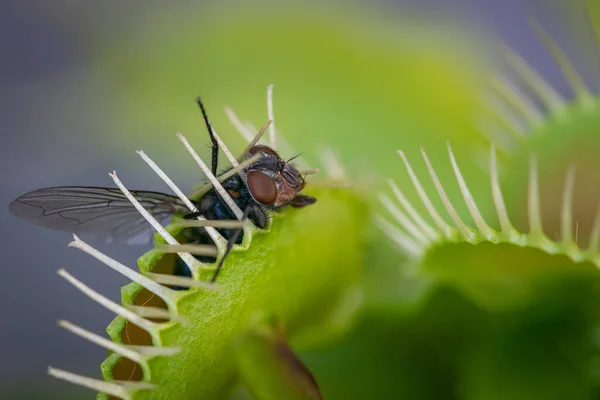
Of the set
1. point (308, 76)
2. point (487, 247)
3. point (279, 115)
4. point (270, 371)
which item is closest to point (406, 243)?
point (487, 247)

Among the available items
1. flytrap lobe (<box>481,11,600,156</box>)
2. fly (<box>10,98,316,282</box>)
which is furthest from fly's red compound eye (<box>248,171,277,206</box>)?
flytrap lobe (<box>481,11,600,156</box>)

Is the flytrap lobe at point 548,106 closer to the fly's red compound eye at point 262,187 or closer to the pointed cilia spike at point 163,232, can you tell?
the fly's red compound eye at point 262,187

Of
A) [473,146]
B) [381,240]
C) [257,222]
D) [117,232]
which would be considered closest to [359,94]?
[473,146]

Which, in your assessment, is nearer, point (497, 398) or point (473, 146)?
point (497, 398)

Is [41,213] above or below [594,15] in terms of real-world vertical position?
above

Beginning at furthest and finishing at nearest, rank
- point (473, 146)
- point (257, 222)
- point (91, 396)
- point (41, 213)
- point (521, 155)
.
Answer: point (473, 146), point (91, 396), point (521, 155), point (41, 213), point (257, 222)

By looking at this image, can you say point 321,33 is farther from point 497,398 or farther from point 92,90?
point 497,398

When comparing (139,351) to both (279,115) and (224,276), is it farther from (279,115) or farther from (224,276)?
(279,115)

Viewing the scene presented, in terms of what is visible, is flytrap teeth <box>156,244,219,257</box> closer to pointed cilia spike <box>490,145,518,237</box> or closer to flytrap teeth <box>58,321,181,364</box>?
flytrap teeth <box>58,321,181,364</box>
